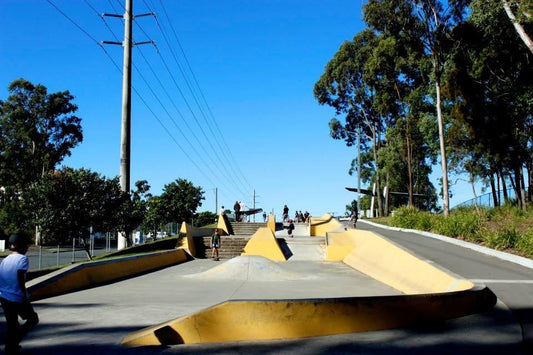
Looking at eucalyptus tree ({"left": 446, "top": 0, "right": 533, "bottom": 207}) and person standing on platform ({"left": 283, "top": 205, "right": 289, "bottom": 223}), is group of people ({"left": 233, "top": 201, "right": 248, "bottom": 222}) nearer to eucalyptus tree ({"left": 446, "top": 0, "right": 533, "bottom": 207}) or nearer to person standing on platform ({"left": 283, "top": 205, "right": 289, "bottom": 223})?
person standing on platform ({"left": 283, "top": 205, "right": 289, "bottom": 223})

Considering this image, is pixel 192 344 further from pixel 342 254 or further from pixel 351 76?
Answer: pixel 351 76

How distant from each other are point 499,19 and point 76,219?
2183cm

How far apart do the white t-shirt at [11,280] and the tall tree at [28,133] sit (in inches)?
1516

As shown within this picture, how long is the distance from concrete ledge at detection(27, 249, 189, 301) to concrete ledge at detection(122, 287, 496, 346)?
5199 mm

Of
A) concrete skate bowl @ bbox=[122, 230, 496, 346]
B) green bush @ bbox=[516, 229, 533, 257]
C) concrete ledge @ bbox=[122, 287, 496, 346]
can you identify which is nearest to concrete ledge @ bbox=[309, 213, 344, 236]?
green bush @ bbox=[516, 229, 533, 257]

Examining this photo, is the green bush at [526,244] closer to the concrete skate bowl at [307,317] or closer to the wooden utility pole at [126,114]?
the concrete skate bowl at [307,317]

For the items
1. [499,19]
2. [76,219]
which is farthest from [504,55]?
[76,219]

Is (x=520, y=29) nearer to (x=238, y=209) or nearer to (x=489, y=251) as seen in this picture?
(x=489, y=251)

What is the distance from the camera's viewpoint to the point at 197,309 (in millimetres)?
8625

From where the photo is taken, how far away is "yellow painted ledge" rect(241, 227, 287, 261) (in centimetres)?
2142

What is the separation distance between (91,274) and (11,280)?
7732 mm

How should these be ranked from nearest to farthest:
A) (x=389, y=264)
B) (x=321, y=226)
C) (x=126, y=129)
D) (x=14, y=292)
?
(x=14, y=292), (x=389, y=264), (x=126, y=129), (x=321, y=226)

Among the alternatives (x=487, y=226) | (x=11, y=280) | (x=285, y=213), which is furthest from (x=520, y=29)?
(x=285, y=213)

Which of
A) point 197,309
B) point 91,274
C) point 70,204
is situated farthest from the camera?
point 70,204
